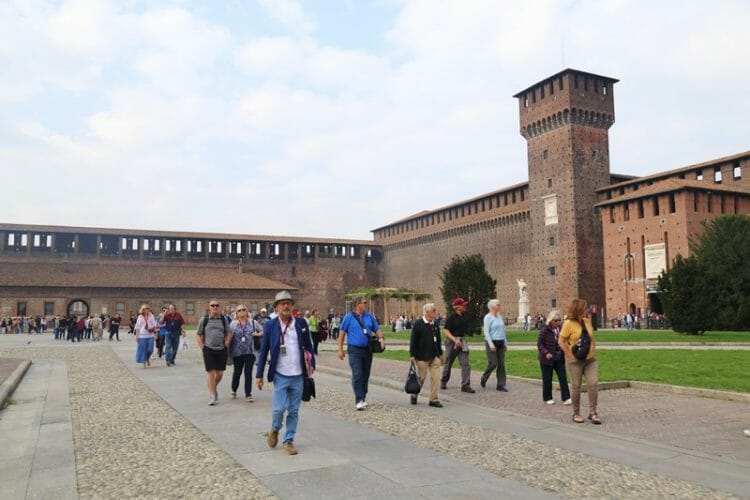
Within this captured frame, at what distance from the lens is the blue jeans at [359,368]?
8.58m

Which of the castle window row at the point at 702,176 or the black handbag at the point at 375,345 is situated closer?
the black handbag at the point at 375,345

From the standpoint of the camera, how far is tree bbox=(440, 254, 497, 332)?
26719mm

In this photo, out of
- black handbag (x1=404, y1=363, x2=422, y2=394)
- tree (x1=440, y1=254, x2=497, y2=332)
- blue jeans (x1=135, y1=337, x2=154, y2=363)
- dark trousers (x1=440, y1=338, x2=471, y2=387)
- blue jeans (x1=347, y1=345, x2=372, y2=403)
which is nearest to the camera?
blue jeans (x1=347, y1=345, x2=372, y2=403)

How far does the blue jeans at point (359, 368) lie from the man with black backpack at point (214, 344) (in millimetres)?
1980

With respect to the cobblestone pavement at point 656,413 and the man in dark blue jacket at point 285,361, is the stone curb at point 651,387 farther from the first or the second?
the man in dark blue jacket at point 285,361

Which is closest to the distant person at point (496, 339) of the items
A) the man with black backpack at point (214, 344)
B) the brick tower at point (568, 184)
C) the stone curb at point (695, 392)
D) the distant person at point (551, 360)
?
the distant person at point (551, 360)

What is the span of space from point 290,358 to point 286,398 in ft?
1.23

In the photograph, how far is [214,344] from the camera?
30.7 feet

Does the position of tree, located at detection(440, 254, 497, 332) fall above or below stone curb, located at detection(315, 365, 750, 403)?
above

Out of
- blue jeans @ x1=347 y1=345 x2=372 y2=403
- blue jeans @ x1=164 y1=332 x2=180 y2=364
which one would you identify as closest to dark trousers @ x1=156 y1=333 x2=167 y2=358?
blue jeans @ x1=164 y1=332 x2=180 y2=364

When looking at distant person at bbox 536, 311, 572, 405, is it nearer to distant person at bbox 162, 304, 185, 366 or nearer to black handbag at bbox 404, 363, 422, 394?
black handbag at bbox 404, 363, 422, 394

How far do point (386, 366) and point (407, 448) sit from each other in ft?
29.7

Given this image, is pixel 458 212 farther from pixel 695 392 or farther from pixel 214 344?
pixel 214 344

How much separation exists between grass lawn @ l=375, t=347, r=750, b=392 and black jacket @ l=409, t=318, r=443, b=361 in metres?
3.57
